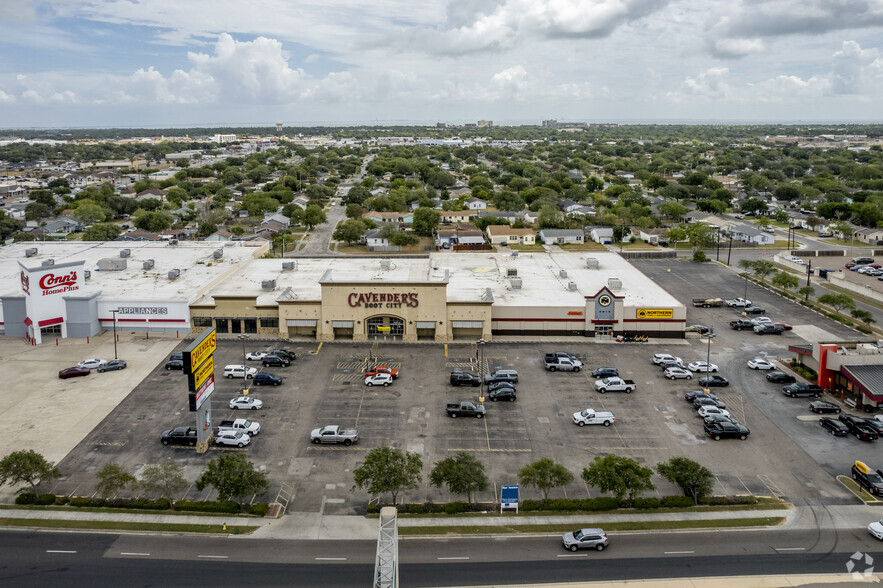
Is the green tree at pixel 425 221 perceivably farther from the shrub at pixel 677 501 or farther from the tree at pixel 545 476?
the shrub at pixel 677 501

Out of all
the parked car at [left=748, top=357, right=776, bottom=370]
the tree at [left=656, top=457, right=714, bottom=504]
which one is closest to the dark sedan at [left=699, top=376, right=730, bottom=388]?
the parked car at [left=748, top=357, right=776, bottom=370]

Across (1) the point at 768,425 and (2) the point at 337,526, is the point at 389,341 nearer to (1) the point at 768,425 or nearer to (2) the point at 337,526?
(2) the point at 337,526

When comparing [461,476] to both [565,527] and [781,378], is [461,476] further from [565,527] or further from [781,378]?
[781,378]

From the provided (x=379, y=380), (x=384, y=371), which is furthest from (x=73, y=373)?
(x=384, y=371)

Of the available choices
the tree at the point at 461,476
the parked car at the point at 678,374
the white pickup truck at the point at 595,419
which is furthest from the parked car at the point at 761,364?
the tree at the point at 461,476

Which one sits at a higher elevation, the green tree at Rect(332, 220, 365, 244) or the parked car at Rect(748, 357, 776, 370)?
the green tree at Rect(332, 220, 365, 244)

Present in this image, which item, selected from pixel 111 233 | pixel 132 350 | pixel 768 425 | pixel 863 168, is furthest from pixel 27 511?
pixel 863 168

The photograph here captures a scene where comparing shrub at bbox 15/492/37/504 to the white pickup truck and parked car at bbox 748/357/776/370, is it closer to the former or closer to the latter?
the white pickup truck
